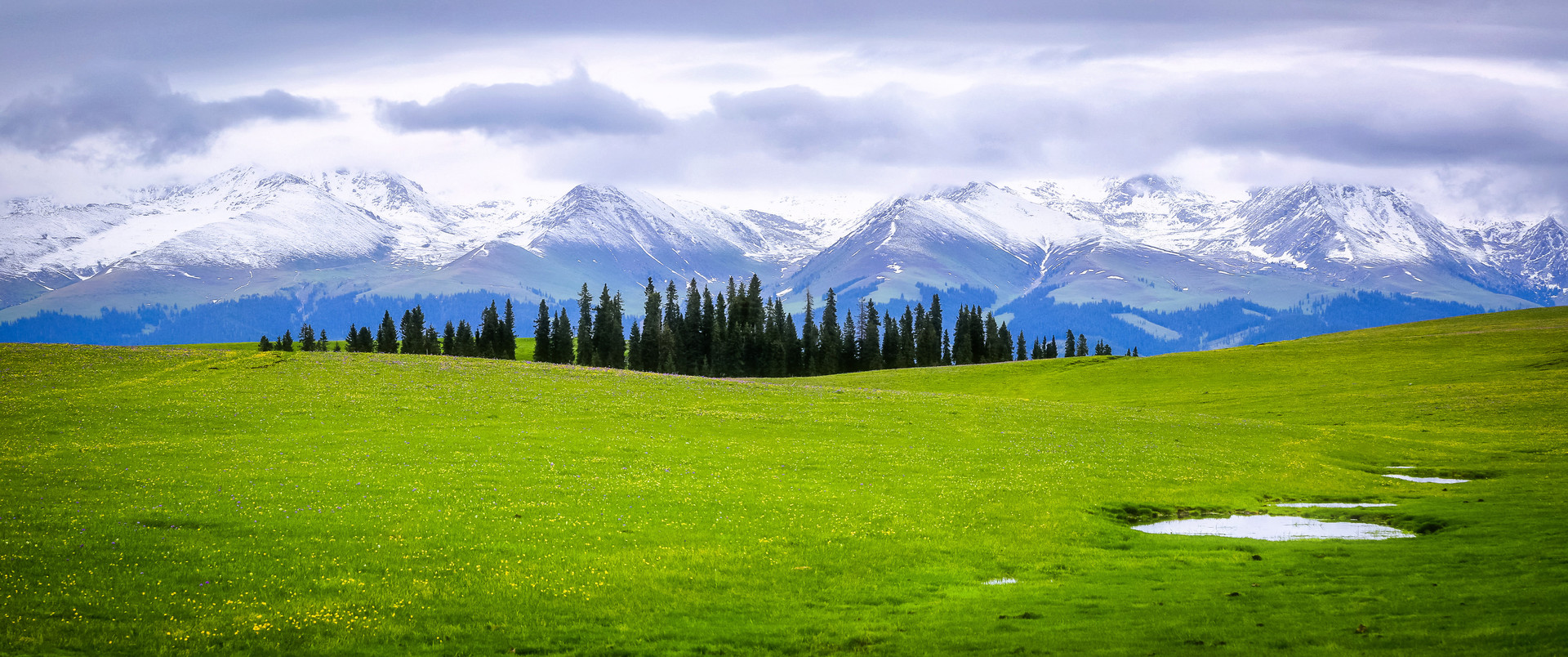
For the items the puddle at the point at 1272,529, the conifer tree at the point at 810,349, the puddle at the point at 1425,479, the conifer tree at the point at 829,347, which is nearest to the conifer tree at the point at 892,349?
the conifer tree at the point at 829,347

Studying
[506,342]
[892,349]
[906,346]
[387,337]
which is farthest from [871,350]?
[387,337]

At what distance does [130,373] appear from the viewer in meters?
59.7

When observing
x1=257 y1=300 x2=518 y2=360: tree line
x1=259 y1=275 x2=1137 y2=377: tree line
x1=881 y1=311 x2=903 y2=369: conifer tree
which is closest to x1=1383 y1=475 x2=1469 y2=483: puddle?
x1=259 y1=275 x2=1137 y2=377: tree line

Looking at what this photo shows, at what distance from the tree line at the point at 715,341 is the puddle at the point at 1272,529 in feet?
373

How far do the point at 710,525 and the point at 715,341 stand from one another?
394 feet

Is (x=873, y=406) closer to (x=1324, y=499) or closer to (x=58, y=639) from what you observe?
(x=1324, y=499)

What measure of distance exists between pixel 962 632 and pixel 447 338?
554 ft

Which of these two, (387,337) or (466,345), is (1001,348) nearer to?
(466,345)

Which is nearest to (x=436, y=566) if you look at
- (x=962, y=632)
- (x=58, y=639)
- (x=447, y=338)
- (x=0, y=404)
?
(x=58, y=639)

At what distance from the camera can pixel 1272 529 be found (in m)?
29.4

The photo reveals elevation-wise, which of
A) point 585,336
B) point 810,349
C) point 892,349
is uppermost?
point 585,336

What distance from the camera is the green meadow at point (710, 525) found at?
17250 mm

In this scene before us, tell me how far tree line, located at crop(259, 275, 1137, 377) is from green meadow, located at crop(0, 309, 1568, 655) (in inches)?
3388

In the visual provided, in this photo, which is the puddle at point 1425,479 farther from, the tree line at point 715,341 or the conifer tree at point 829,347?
the conifer tree at point 829,347
